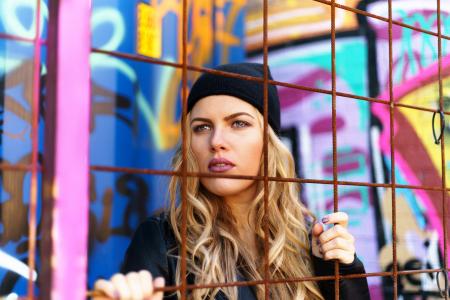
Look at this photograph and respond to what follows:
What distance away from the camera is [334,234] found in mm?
1723

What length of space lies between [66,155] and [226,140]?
0.91 meters

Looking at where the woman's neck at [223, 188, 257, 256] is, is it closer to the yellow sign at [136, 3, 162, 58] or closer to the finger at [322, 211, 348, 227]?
the finger at [322, 211, 348, 227]

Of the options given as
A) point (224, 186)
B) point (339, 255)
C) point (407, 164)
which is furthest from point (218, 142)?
point (407, 164)

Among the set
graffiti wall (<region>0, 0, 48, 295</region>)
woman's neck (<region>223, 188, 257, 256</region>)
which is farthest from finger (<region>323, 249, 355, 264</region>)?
graffiti wall (<region>0, 0, 48, 295</region>)

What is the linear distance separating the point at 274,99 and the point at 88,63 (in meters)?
1.15

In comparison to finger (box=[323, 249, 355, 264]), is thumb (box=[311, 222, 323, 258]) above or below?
above

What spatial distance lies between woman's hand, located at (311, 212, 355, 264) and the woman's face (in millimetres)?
330

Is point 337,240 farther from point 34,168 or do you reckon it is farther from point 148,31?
point 148,31

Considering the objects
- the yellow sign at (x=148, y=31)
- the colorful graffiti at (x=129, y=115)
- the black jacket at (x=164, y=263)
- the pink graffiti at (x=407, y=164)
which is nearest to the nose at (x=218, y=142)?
the black jacket at (x=164, y=263)

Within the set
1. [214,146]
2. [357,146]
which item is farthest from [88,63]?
[357,146]

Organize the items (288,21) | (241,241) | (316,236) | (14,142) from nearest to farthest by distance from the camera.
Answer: (316,236)
(241,241)
(14,142)
(288,21)

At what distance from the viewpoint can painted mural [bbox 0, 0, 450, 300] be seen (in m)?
3.05

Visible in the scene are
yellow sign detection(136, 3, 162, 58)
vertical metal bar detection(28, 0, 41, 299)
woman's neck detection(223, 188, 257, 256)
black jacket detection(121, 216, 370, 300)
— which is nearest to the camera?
vertical metal bar detection(28, 0, 41, 299)

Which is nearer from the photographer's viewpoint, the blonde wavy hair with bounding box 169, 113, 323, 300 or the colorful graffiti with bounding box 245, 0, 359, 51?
the blonde wavy hair with bounding box 169, 113, 323, 300
